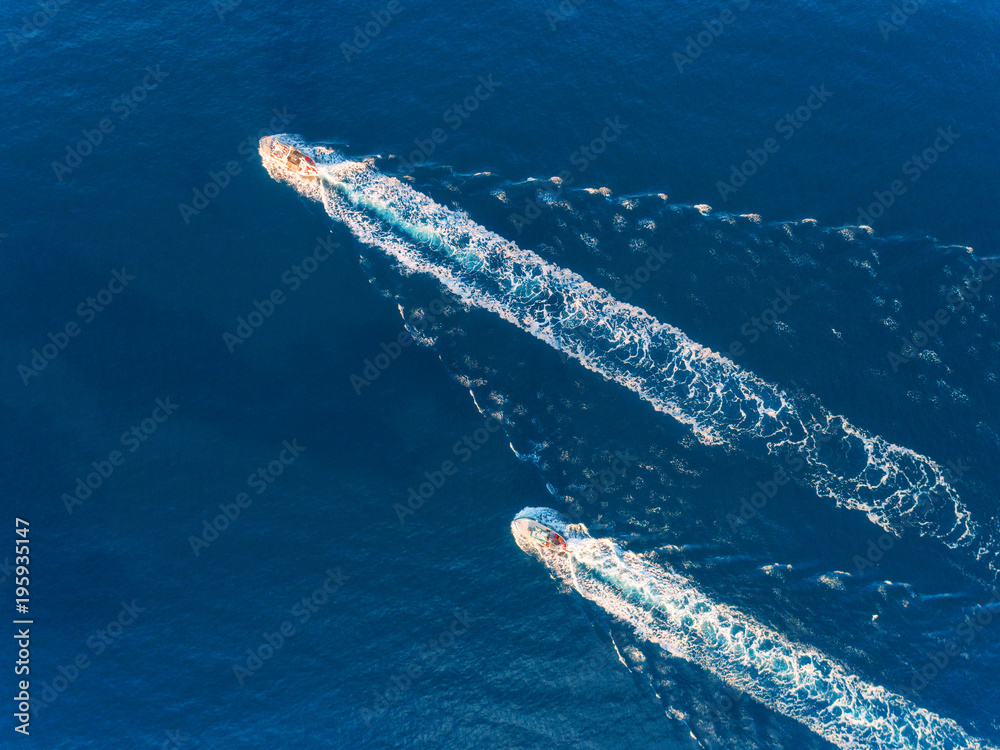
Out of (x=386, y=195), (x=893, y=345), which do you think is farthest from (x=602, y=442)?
(x=386, y=195)

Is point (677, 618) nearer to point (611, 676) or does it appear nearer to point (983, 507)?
point (611, 676)

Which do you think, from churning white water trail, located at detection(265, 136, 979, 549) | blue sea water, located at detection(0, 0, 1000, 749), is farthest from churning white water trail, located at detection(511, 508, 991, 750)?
churning white water trail, located at detection(265, 136, 979, 549)

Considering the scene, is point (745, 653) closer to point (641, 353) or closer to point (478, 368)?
point (641, 353)

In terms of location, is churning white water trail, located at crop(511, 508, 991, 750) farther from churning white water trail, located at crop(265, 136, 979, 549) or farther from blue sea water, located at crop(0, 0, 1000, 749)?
churning white water trail, located at crop(265, 136, 979, 549)

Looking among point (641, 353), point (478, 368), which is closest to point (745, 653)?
point (641, 353)

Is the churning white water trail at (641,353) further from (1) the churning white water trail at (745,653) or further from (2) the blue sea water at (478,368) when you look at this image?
(1) the churning white water trail at (745,653)

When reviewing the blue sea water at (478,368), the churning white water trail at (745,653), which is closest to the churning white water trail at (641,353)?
the blue sea water at (478,368)
